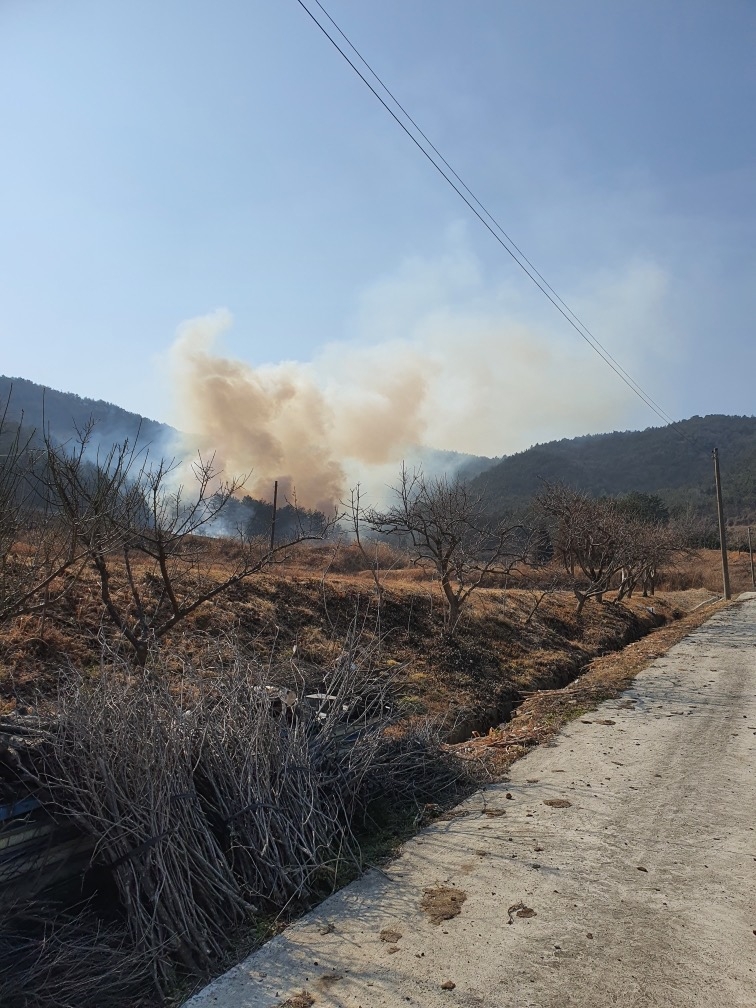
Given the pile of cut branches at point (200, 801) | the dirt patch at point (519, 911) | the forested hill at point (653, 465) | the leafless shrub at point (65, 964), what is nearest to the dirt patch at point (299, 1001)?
the pile of cut branches at point (200, 801)

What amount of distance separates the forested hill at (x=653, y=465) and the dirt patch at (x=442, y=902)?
93.4 m

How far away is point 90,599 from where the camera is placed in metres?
11.8

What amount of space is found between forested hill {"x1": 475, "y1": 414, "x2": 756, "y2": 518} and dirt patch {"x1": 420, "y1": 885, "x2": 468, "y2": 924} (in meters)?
93.4

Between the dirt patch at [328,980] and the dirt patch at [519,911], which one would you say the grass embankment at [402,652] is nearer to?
the dirt patch at [328,980]

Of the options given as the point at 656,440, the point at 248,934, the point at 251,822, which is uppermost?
the point at 656,440

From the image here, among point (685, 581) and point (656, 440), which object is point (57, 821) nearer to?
point (685, 581)

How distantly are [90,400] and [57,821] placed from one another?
129242 millimetres

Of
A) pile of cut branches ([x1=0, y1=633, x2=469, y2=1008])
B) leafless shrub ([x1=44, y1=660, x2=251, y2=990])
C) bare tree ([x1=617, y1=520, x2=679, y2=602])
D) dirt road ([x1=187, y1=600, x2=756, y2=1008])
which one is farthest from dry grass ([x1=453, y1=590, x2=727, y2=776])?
bare tree ([x1=617, y1=520, x2=679, y2=602])

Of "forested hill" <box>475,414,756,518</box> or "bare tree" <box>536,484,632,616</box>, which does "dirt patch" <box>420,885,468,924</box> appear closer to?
"bare tree" <box>536,484,632,616</box>

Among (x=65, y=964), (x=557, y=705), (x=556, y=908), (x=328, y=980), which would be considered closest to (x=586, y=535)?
(x=557, y=705)

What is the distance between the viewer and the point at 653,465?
135 m

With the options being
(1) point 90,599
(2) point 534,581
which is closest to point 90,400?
(2) point 534,581

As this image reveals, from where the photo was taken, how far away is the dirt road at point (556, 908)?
3.59 meters

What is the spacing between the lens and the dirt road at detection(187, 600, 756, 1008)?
3.59 metres
